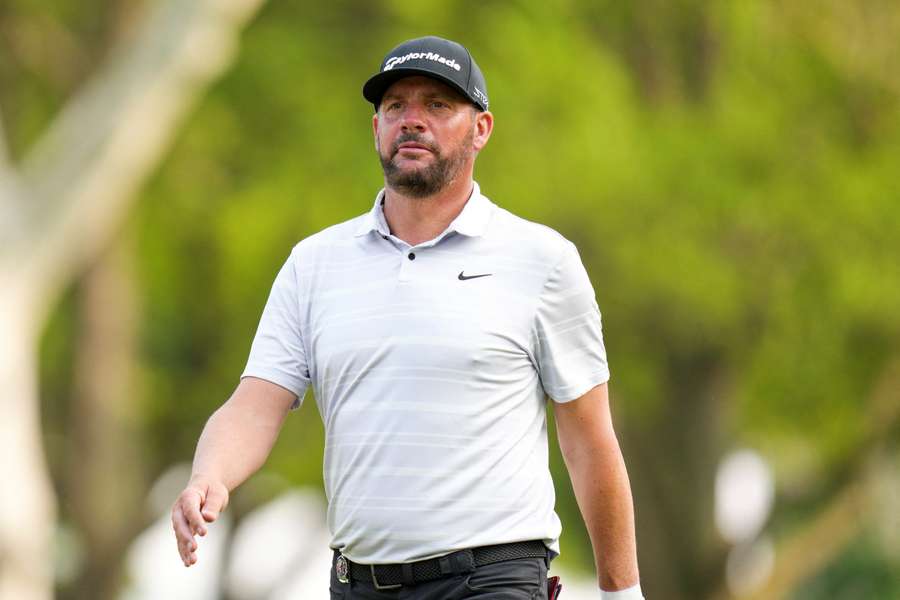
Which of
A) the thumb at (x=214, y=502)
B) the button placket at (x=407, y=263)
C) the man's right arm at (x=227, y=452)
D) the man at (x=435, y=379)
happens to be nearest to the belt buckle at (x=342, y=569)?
the man at (x=435, y=379)

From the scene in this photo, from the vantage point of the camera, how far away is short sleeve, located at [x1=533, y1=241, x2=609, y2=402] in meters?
4.71

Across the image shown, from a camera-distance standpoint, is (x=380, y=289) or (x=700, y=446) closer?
(x=380, y=289)

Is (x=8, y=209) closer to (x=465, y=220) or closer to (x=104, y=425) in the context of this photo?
(x=104, y=425)

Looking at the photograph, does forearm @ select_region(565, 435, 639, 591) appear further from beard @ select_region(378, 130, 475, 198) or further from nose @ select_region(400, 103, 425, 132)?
nose @ select_region(400, 103, 425, 132)

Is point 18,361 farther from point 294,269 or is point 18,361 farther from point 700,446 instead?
point 294,269

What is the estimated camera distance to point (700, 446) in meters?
19.1

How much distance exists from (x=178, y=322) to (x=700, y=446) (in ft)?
19.8

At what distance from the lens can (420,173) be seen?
15.8ft

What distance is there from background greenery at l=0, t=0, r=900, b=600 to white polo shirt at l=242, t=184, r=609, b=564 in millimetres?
11182

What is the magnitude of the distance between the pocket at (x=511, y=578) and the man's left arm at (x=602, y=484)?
21 centimetres

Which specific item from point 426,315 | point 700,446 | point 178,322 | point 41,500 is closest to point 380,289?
point 426,315

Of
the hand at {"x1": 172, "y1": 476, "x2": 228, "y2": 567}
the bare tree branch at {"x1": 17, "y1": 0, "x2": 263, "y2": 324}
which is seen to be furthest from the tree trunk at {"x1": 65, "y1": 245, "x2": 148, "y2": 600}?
the hand at {"x1": 172, "y1": 476, "x2": 228, "y2": 567}

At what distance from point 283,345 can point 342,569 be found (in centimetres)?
58

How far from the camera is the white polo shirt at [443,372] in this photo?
4594 millimetres
